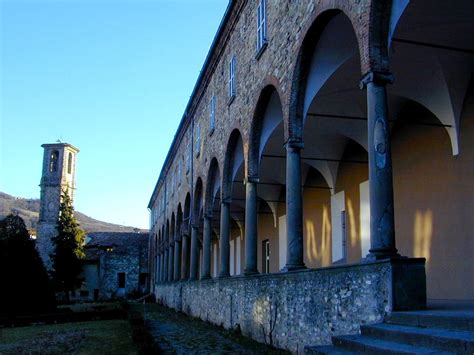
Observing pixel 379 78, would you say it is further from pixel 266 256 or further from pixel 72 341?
pixel 266 256

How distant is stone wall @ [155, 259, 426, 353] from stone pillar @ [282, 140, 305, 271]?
1.18 ft

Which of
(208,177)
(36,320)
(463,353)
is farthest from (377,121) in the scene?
(36,320)

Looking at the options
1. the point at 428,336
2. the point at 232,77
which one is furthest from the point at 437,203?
the point at 232,77

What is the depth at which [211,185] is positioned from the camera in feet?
62.7

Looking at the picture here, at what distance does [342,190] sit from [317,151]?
62.9 inches

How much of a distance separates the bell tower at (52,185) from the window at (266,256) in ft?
100

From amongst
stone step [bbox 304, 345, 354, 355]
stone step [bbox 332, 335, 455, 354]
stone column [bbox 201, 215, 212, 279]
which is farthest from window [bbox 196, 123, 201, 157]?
stone step [bbox 332, 335, 455, 354]

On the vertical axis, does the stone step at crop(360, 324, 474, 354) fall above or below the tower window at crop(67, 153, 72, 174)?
below

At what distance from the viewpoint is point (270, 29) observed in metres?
12.2

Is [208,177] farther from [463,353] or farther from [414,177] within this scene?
[463,353]

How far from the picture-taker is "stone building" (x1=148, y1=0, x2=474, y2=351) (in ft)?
22.8

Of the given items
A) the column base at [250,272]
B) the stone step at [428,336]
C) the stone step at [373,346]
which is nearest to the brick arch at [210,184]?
the column base at [250,272]

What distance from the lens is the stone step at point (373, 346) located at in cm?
487

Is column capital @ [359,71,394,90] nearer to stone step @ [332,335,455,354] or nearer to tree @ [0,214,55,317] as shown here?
stone step @ [332,335,455,354]
